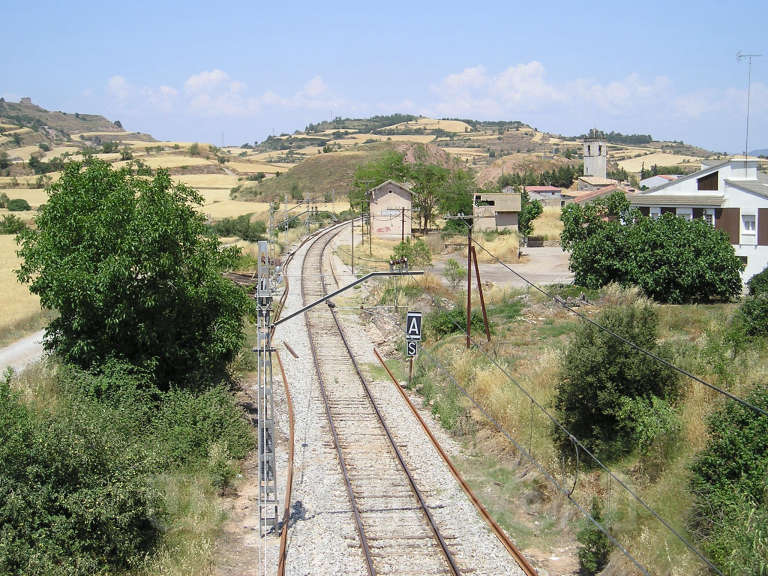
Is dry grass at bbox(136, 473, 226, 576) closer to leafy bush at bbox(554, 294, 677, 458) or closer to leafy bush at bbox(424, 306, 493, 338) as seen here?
leafy bush at bbox(554, 294, 677, 458)

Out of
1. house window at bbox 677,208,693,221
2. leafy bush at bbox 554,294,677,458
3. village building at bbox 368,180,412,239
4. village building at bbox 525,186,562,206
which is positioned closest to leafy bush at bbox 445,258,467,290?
house window at bbox 677,208,693,221

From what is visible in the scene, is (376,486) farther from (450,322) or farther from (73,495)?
A: (450,322)

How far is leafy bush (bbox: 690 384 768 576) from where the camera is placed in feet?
33.0

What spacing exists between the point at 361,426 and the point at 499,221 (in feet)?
150

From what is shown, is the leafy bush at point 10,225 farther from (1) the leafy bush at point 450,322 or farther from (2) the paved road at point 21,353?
(1) the leafy bush at point 450,322

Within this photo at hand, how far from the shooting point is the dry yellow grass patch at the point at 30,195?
94000mm

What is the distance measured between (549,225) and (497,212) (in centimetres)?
1261

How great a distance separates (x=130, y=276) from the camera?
18109mm

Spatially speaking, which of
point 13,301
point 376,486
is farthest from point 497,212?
point 376,486

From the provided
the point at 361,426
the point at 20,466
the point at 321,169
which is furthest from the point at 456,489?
the point at 321,169

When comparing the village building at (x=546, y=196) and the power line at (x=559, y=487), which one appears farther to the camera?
the village building at (x=546, y=196)

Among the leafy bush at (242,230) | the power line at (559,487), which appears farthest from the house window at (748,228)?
the leafy bush at (242,230)

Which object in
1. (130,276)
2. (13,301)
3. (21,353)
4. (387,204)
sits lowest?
(21,353)

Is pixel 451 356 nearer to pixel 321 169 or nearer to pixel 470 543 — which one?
pixel 470 543
